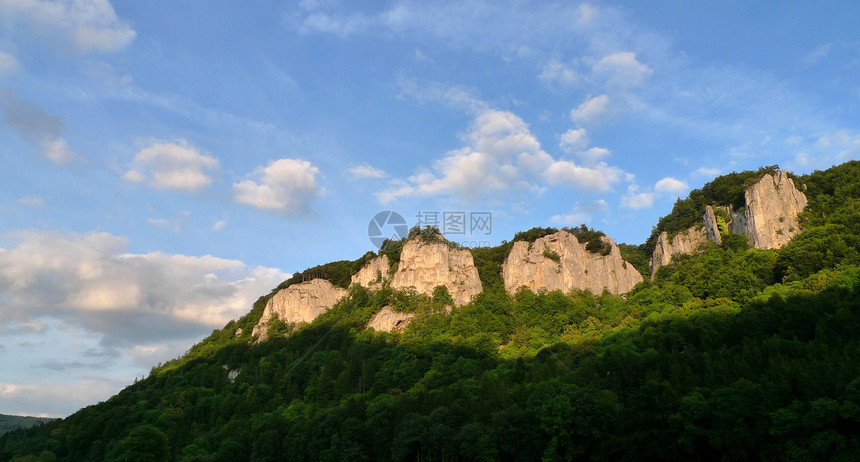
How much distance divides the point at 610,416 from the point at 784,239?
57600 millimetres

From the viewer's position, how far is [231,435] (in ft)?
193

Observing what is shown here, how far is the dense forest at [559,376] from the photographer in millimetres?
33312

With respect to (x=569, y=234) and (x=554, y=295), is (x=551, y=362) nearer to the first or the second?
(x=554, y=295)

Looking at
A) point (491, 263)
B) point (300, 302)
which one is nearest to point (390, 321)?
point (300, 302)

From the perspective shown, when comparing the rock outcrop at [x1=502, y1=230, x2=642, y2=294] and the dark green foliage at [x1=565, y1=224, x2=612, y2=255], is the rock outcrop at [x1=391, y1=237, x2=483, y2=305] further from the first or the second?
the dark green foliage at [x1=565, y1=224, x2=612, y2=255]

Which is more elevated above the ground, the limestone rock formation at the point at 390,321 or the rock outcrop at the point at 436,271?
the rock outcrop at the point at 436,271

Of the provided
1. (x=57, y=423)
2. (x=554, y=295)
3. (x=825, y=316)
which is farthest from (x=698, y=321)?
(x=57, y=423)

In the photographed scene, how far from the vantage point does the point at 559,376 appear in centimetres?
4778

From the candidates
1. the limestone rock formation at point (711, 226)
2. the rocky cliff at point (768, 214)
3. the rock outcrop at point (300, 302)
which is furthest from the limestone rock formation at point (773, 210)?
the rock outcrop at point (300, 302)

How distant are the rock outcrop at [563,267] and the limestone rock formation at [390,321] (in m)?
19.2

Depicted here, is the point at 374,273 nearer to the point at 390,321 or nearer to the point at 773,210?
the point at 390,321

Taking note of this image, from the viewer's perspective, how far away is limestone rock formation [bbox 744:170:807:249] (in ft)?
257

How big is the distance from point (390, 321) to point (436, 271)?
12.5 meters

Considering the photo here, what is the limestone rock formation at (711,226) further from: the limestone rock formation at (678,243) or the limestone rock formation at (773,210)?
the limestone rock formation at (773,210)
